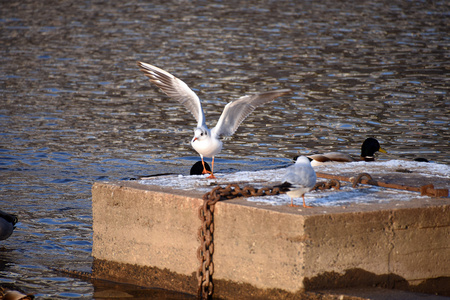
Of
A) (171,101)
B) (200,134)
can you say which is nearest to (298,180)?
(200,134)

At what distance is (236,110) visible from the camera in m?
8.30

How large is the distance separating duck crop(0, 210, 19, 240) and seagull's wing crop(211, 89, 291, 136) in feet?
8.90

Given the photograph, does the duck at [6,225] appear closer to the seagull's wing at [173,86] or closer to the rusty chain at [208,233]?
the seagull's wing at [173,86]

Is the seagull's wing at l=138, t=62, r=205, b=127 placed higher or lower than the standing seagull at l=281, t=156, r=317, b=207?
higher

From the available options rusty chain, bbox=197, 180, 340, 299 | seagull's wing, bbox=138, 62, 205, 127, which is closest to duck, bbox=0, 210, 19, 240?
seagull's wing, bbox=138, 62, 205, 127

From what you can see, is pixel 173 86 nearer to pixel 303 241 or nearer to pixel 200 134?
pixel 200 134

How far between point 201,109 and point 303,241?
3174 millimetres

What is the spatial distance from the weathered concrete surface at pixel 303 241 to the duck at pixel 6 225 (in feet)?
9.21

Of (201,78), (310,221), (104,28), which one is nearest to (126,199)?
(310,221)

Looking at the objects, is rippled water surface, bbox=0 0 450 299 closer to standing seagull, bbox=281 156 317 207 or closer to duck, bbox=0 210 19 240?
duck, bbox=0 210 19 240

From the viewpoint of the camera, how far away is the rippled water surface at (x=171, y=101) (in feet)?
33.8

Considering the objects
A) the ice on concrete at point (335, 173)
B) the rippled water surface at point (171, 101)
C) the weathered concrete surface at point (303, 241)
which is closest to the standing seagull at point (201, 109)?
the ice on concrete at point (335, 173)

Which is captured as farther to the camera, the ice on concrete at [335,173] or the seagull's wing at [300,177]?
the ice on concrete at [335,173]

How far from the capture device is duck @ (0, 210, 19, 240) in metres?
8.44
